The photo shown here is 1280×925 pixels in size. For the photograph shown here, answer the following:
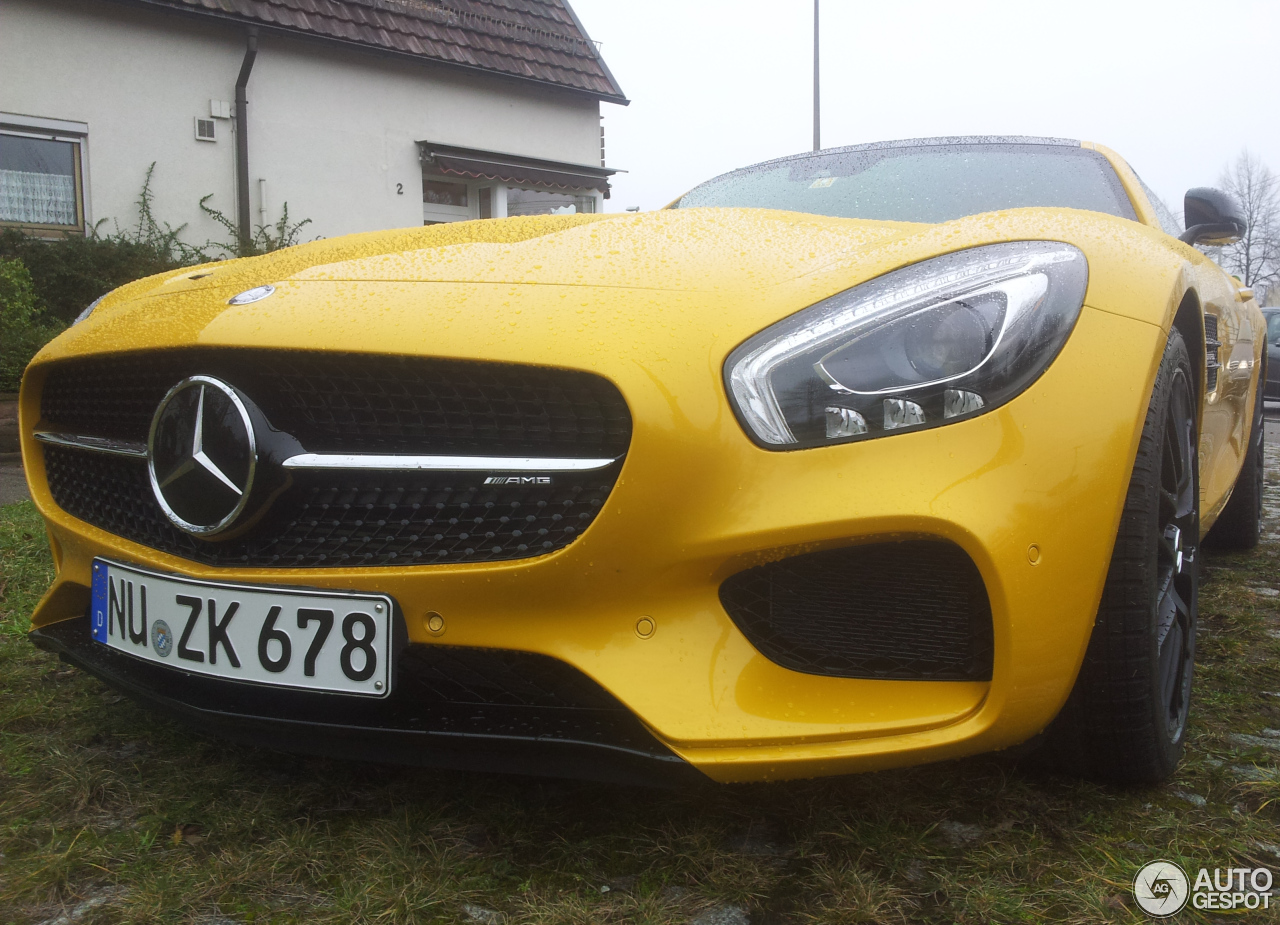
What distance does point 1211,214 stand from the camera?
7.84 ft

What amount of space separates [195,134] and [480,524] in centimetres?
976

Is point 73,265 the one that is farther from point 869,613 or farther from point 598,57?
point 869,613

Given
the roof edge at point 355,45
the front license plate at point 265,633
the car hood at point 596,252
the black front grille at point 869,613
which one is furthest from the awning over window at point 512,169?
the black front grille at point 869,613

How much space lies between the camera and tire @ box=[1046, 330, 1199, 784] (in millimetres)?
1276

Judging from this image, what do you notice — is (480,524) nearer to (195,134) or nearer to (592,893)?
(592,893)

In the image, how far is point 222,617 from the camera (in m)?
1.34

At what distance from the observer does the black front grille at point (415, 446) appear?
1.23 m

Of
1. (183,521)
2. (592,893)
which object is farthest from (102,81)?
(592,893)

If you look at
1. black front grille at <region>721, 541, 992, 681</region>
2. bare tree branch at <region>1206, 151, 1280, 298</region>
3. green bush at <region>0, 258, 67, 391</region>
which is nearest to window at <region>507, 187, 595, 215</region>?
green bush at <region>0, 258, 67, 391</region>

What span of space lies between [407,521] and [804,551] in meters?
0.50

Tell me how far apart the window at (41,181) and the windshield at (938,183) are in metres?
8.44

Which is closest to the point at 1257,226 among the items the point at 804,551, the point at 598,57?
the point at 598,57

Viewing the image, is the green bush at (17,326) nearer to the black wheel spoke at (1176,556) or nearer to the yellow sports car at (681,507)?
the yellow sports car at (681,507)

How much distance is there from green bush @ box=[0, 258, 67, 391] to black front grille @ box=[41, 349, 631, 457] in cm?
580
